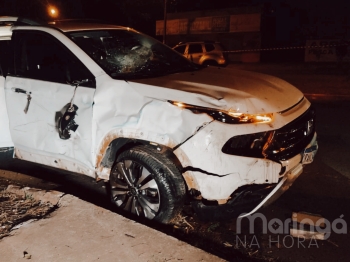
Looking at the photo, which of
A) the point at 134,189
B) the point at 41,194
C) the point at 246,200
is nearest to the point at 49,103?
the point at 41,194

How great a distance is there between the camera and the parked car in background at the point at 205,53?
1742 centimetres

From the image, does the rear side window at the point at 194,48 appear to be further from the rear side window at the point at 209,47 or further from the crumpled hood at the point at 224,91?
the crumpled hood at the point at 224,91

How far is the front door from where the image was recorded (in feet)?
11.4

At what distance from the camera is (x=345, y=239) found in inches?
126

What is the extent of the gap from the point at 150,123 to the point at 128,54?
4.64 feet

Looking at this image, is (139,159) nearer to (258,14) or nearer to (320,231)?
(320,231)

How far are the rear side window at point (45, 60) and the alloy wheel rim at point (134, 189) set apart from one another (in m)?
0.84

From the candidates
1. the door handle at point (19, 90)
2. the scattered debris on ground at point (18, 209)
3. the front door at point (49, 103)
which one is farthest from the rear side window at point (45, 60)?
the scattered debris on ground at point (18, 209)

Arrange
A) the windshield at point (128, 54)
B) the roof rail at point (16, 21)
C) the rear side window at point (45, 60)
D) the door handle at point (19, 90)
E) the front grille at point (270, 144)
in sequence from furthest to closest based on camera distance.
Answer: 1. the roof rail at point (16, 21)
2. the door handle at point (19, 90)
3. the windshield at point (128, 54)
4. the rear side window at point (45, 60)
5. the front grille at point (270, 144)

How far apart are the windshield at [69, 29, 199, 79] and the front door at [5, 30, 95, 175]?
10.8 inches

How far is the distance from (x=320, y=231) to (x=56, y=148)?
2588 mm

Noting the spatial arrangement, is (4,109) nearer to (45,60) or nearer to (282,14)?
(45,60)

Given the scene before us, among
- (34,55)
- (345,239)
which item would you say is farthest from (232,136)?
(34,55)

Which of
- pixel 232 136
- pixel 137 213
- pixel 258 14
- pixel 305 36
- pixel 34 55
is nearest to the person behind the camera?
pixel 232 136
